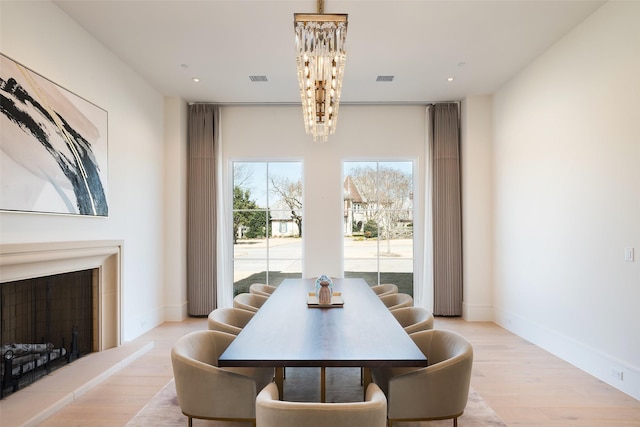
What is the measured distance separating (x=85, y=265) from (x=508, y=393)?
13.6 ft

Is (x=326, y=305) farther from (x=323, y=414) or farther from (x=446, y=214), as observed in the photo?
(x=446, y=214)

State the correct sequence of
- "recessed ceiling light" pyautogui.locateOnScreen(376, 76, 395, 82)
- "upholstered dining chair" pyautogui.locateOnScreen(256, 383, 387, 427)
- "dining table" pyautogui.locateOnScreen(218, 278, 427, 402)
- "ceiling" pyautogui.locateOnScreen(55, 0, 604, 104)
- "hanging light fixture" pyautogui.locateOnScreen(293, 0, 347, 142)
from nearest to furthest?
"upholstered dining chair" pyautogui.locateOnScreen(256, 383, 387, 427)
"dining table" pyautogui.locateOnScreen(218, 278, 427, 402)
"hanging light fixture" pyautogui.locateOnScreen(293, 0, 347, 142)
"ceiling" pyautogui.locateOnScreen(55, 0, 604, 104)
"recessed ceiling light" pyautogui.locateOnScreen(376, 76, 395, 82)

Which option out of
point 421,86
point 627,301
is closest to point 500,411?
point 627,301

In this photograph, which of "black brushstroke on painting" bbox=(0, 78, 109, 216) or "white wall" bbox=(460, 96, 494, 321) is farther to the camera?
"white wall" bbox=(460, 96, 494, 321)

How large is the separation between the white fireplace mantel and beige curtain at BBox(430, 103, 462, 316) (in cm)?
444

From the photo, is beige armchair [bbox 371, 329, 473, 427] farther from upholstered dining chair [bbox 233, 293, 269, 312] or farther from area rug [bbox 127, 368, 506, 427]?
upholstered dining chair [bbox 233, 293, 269, 312]

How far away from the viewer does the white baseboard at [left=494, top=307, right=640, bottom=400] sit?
3201mm

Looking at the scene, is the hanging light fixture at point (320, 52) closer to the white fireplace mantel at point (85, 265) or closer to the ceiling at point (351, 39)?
the ceiling at point (351, 39)

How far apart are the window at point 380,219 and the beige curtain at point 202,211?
2143mm

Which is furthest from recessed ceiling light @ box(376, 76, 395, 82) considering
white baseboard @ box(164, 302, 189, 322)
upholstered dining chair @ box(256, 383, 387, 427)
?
white baseboard @ box(164, 302, 189, 322)

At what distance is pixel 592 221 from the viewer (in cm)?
363

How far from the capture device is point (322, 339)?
2.37 metres

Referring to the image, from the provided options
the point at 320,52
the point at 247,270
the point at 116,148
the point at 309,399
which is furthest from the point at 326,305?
the point at 247,270

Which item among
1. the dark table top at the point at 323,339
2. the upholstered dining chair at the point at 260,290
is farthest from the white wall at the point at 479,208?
the upholstered dining chair at the point at 260,290
